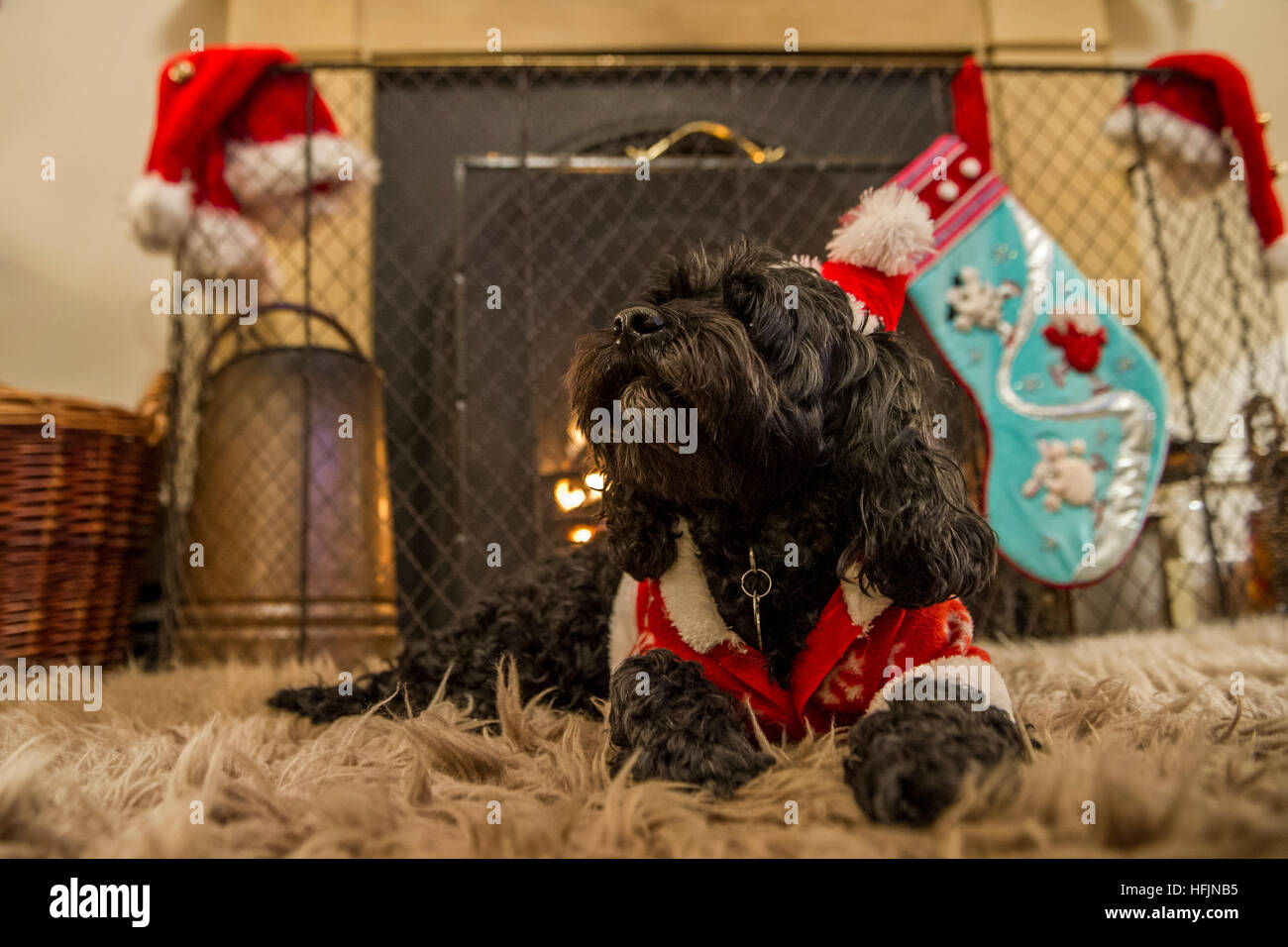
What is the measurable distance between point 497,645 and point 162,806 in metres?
0.50

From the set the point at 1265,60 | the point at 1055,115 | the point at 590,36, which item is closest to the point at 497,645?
the point at 590,36

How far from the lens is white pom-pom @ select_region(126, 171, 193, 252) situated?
5.58 feet

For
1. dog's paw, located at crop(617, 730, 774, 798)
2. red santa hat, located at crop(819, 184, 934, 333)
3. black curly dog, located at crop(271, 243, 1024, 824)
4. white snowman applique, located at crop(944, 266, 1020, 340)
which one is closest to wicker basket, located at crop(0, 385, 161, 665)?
black curly dog, located at crop(271, 243, 1024, 824)

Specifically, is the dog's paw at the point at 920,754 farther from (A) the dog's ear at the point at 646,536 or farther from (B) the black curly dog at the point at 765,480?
(A) the dog's ear at the point at 646,536

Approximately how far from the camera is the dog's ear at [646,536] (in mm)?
890

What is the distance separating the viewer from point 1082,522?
159 centimetres

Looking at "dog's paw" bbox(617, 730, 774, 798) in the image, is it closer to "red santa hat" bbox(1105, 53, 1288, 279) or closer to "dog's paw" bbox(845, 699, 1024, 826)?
"dog's paw" bbox(845, 699, 1024, 826)

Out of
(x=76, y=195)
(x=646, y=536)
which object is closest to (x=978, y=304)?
(x=646, y=536)

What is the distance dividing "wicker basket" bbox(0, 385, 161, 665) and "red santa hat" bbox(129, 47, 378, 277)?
1.40 ft

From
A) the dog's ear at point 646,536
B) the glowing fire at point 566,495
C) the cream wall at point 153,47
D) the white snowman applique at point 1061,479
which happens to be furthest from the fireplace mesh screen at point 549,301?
the dog's ear at point 646,536

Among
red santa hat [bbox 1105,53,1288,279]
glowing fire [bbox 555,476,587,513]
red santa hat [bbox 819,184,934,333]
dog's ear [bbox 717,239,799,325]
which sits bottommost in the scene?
glowing fire [bbox 555,476,587,513]

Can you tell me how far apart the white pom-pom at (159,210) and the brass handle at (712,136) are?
1186mm

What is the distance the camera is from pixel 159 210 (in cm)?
170

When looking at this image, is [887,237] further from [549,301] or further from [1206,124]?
[1206,124]
